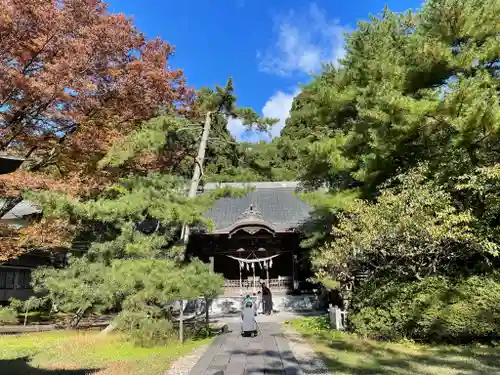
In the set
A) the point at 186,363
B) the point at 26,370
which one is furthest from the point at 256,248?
the point at 26,370

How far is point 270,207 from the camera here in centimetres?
2414

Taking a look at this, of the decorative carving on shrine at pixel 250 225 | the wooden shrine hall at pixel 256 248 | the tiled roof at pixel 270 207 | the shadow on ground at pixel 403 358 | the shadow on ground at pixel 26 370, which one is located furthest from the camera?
the tiled roof at pixel 270 207

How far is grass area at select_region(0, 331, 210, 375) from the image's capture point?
789 centimetres

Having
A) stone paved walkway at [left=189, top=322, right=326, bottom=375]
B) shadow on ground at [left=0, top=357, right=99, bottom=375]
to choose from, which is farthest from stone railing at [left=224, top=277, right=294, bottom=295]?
shadow on ground at [left=0, top=357, right=99, bottom=375]

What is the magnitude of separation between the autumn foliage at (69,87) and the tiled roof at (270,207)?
26.1 feet

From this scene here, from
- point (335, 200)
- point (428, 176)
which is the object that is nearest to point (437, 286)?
point (428, 176)

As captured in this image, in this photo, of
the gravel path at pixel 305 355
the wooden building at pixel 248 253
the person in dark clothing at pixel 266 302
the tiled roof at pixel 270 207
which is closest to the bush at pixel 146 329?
the gravel path at pixel 305 355

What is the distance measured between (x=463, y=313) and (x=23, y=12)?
14.1 meters

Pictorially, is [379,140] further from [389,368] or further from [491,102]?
[389,368]

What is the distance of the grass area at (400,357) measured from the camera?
283 inches

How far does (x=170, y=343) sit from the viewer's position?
10.2m

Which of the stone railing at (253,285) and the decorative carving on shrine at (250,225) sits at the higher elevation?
the decorative carving on shrine at (250,225)

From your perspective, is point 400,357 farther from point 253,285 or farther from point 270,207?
point 270,207

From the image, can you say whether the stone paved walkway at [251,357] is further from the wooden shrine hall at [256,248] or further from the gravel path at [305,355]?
the wooden shrine hall at [256,248]
